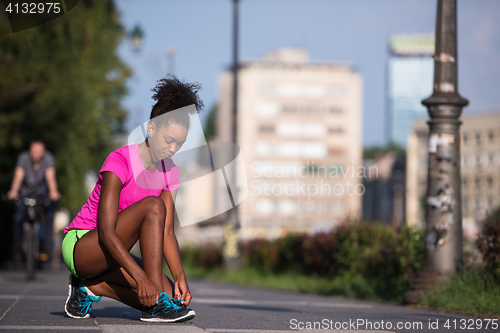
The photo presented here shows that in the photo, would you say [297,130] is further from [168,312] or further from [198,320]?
[168,312]

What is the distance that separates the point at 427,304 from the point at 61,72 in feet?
38.7

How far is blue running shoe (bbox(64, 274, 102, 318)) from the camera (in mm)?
4797

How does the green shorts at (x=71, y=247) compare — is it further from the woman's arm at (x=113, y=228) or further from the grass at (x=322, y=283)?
the grass at (x=322, y=283)

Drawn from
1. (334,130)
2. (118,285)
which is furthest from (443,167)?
(334,130)

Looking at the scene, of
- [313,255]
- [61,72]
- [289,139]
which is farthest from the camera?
[289,139]

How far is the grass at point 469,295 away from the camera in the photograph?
686 cm

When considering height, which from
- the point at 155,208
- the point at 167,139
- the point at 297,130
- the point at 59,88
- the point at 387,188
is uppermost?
the point at 297,130

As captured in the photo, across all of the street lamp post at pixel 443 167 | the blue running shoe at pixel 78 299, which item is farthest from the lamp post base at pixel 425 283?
the blue running shoe at pixel 78 299

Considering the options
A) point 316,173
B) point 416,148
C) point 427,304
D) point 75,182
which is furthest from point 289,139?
point 427,304

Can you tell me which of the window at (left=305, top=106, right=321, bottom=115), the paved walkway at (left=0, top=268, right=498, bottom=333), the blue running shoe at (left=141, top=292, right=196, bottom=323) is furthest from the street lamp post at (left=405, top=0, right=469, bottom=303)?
the window at (left=305, top=106, right=321, bottom=115)

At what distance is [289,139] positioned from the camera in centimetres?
12238

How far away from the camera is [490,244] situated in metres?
7.48

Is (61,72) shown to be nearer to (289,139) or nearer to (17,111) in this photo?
(17,111)

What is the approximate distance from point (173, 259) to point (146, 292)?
0.44 m
